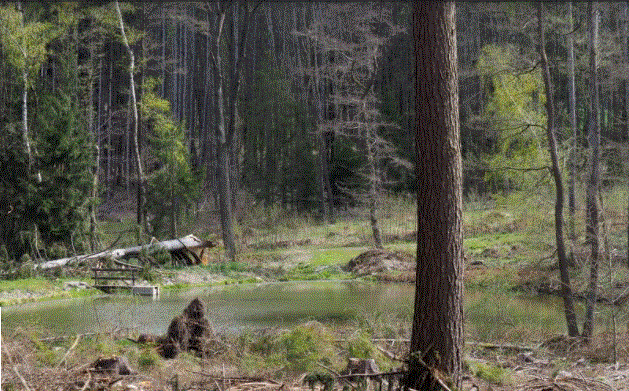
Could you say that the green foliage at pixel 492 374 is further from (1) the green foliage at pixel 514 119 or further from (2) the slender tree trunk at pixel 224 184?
(2) the slender tree trunk at pixel 224 184

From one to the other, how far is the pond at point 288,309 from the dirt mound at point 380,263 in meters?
1.38

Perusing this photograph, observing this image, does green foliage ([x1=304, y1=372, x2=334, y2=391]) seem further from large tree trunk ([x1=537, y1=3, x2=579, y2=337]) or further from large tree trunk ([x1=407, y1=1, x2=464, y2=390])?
large tree trunk ([x1=537, y1=3, x2=579, y2=337])

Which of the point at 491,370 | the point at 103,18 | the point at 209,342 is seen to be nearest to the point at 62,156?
the point at 103,18

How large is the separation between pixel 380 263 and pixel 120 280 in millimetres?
7905

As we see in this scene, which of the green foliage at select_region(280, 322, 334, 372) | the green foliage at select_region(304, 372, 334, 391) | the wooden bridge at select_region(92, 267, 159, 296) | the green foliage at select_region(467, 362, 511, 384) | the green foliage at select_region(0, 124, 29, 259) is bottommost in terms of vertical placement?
the wooden bridge at select_region(92, 267, 159, 296)

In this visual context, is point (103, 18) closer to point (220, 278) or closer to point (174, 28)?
point (220, 278)

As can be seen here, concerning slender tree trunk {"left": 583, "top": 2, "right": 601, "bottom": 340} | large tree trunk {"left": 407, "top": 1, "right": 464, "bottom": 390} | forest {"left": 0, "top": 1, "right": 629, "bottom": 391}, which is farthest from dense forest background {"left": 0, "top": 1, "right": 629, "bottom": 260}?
large tree trunk {"left": 407, "top": 1, "right": 464, "bottom": 390}

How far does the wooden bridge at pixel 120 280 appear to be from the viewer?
23.3 m

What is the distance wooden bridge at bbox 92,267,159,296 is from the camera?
76.6ft

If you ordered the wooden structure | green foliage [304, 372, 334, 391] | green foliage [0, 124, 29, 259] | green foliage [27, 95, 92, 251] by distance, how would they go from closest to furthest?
green foliage [304, 372, 334, 391], the wooden structure, green foliage [0, 124, 29, 259], green foliage [27, 95, 92, 251]

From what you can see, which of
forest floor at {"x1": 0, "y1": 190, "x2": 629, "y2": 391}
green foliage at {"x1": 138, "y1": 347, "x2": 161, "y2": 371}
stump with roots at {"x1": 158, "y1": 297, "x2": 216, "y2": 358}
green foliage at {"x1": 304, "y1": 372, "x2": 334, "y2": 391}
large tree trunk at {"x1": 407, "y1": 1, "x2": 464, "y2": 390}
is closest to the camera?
green foliage at {"x1": 304, "y1": 372, "x2": 334, "y2": 391}

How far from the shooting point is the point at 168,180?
1287 inches

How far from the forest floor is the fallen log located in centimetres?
50

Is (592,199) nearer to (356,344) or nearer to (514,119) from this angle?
(514,119)
